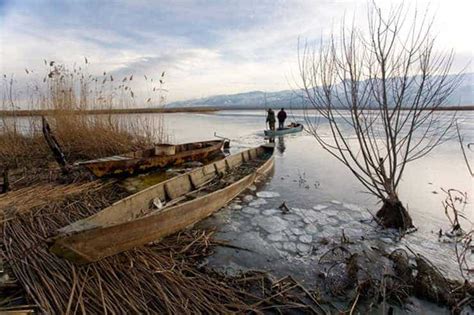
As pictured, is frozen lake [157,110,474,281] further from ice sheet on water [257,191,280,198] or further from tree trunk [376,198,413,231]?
tree trunk [376,198,413,231]

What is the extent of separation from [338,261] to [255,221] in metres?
1.61

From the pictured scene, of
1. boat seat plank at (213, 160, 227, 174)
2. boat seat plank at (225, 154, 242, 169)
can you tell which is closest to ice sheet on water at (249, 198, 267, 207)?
boat seat plank at (213, 160, 227, 174)

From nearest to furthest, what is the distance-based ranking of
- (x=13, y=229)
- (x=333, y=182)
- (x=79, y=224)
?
(x=79, y=224), (x=13, y=229), (x=333, y=182)

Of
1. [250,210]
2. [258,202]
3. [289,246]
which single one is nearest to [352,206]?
[258,202]

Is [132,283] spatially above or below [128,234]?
below

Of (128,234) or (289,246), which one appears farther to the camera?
(289,246)

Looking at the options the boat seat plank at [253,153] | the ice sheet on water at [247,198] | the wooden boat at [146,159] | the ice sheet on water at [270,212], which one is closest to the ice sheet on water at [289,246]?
the ice sheet on water at [270,212]

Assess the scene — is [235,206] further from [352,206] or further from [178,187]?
[352,206]

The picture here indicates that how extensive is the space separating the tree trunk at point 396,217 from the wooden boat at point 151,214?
2.65 m

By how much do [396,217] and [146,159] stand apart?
4662mm

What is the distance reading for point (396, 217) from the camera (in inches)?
183

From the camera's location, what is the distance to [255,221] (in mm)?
4887

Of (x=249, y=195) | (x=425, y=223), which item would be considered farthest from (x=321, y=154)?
(x=425, y=223)

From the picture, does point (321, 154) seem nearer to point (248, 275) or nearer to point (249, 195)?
point (249, 195)
